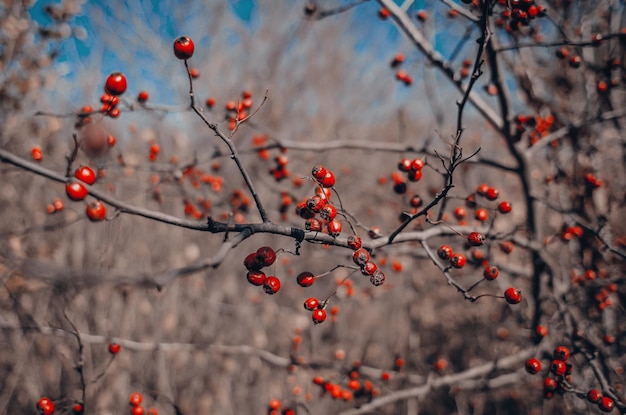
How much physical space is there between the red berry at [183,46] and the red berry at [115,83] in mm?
322

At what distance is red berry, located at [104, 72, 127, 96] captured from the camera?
1683mm

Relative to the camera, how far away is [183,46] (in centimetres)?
160

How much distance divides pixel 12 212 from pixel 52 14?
132 inches

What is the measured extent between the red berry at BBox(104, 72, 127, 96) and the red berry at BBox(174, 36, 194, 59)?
0.32 metres

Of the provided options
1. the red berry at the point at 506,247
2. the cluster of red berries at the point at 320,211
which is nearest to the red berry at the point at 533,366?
the red berry at the point at 506,247

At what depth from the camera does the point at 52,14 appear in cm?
415

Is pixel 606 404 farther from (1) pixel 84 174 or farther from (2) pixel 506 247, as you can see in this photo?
(1) pixel 84 174

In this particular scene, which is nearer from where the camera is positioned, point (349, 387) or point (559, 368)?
point (559, 368)

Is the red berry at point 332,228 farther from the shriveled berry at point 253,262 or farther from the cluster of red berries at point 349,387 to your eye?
the cluster of red berries at point 349,387

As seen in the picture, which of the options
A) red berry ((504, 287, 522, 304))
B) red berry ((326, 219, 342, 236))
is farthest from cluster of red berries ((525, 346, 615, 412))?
red berry ((326, 219, 342, 236))

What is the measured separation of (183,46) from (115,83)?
0.39m

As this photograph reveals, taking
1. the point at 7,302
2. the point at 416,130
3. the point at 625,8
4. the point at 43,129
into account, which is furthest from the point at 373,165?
the point at 7,302

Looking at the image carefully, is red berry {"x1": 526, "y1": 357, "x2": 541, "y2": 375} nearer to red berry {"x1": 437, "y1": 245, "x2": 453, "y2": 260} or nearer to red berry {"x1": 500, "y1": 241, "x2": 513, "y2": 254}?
red berry {"x1": 500, "y1": 241, "x2": 513, "y2": 254}

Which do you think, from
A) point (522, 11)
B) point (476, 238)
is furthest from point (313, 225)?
point (522, 11)
